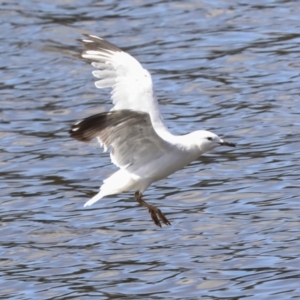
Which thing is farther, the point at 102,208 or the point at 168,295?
the point at 102,208

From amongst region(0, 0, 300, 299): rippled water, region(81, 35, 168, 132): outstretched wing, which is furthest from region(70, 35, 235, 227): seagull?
region(0, 0, 300, 299): rippled water

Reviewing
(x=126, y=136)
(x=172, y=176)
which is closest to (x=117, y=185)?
(x=126, y=136)

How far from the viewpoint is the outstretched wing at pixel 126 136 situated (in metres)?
9.38

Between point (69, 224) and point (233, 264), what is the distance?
2220 mm

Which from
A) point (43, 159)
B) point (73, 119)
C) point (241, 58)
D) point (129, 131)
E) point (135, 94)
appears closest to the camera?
point (129, 131)

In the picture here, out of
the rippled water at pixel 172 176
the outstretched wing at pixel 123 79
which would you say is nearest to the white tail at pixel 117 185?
the outstretched wing at pixel 123 79

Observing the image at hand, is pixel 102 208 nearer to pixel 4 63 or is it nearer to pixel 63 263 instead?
pixel 63 263

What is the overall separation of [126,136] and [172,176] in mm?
4440

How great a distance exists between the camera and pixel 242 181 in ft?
45.3

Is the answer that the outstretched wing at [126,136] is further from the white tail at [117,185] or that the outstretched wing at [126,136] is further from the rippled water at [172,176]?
the rippled water at [172,176]

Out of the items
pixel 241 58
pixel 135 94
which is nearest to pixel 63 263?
pixel 135 94

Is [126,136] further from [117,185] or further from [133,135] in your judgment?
[117,185]

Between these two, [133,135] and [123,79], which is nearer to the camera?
[133,135]

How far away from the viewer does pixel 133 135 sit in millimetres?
9859
